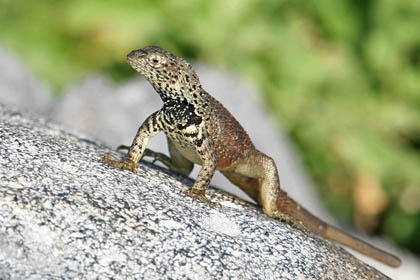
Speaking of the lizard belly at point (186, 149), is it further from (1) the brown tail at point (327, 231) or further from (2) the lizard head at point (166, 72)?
(1) the brown tail at point (327, 231)

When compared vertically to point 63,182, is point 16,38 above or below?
above

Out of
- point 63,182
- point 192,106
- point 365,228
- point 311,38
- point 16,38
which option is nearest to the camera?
point 63,182

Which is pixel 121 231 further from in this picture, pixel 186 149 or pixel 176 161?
pixel 176 161

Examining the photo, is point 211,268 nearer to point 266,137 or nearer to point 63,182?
point 63,182

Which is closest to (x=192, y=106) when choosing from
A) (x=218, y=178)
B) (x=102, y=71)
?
(x=218, y=178)

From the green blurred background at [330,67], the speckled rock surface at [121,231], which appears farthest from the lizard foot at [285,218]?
the green blurred background at [330,67]

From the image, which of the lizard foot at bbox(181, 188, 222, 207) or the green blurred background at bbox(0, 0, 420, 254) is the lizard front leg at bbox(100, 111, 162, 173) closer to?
the lizard foot at bbox(181, 188, 222, 207)

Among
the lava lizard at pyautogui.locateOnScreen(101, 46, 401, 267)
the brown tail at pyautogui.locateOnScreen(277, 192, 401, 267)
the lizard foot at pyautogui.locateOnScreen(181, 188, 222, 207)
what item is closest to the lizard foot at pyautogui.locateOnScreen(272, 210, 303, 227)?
the lava lizard at pyautogui.locateOnScreen(101, 46, 401, 267)

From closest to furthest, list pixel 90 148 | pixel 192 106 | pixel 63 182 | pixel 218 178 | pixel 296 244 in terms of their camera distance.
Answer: pixel 63 182 < pixel 296 244 < pixel 192 106 < pixel 90 148 < pixel 218 178
